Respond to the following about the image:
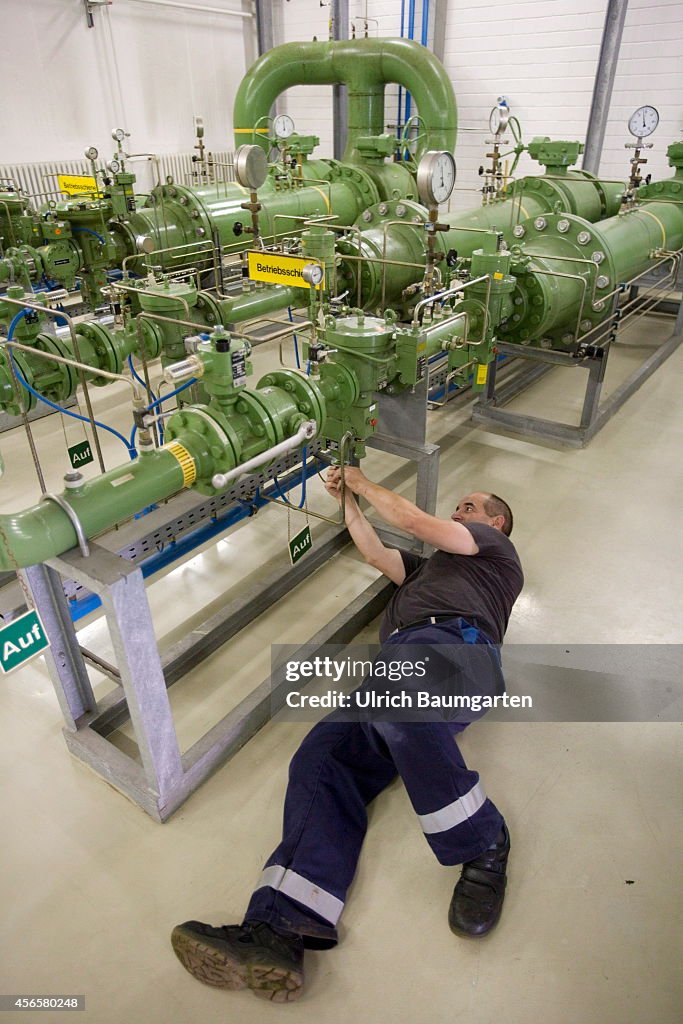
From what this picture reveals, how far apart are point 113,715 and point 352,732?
0.77 m

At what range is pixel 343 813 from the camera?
1.67m

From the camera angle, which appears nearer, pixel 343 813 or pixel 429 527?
pixel 343 813

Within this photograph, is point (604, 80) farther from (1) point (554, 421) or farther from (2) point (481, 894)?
(2) point (481, 894)

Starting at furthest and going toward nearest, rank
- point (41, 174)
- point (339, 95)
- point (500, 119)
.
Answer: point (339, 95)
point (41, 174)
point (500, 119)

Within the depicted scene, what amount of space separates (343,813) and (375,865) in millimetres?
159

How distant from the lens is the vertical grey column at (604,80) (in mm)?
5773

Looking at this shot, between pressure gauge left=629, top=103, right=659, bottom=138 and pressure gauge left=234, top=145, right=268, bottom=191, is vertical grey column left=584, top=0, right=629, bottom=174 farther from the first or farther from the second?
pressure gauge left=234, top=145, right=268, bottom=191

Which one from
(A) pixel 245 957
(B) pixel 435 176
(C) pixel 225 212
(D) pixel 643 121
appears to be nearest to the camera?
(A) pixel 245 957

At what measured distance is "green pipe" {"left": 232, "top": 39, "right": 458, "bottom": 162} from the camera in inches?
199

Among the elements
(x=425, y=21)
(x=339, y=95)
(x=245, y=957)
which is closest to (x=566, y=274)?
(x=245, y=957)

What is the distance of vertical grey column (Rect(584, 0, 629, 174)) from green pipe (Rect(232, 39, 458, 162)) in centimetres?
187

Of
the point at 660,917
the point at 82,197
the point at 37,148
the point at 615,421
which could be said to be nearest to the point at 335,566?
the point at 660,917

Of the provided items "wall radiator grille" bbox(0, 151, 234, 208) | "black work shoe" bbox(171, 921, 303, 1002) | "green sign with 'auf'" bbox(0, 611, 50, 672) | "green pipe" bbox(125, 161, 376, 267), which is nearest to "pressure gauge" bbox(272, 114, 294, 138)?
"green pipe" bbox(125, 161, 376, 267)
